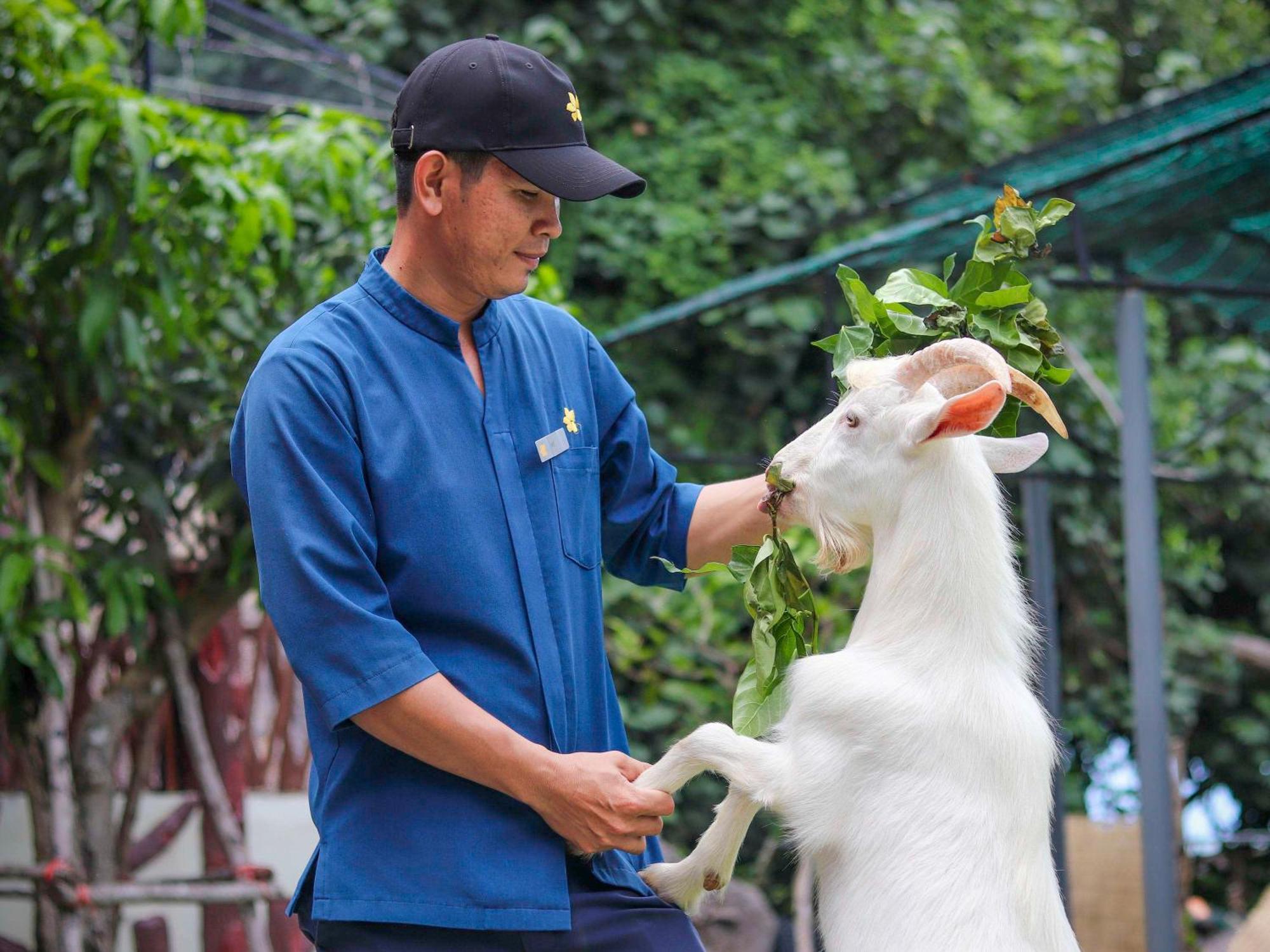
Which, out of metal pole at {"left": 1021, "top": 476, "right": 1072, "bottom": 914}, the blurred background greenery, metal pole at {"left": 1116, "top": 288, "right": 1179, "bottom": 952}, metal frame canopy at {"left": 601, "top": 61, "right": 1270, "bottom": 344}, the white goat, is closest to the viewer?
the white goat

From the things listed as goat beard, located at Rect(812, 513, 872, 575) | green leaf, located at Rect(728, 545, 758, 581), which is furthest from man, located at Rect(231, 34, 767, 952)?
goat beard, located at Rect(812, 513, 872, 575)

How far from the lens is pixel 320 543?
6.66 ft

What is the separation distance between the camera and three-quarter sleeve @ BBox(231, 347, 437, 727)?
6.61 ft

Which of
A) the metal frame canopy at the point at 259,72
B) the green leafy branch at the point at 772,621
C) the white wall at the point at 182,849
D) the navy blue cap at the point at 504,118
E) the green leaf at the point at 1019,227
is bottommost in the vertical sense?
the white wall at the point at 182,849

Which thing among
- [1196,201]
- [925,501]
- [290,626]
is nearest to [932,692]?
[925,501]

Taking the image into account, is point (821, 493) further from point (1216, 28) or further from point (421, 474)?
point (1216, 28)

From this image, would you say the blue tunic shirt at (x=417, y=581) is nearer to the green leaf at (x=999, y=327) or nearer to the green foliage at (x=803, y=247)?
the green leaf at (x=999, y=327)

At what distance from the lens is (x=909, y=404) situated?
85.4 inches

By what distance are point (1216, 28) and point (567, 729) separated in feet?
28.7

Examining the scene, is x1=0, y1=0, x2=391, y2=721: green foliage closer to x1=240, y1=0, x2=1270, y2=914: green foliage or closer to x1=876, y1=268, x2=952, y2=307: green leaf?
x1=876, y1=268, x2=952, y2=307: green leaf

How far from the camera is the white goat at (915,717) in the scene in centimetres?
199

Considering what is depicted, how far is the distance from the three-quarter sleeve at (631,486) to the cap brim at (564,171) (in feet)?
1.38

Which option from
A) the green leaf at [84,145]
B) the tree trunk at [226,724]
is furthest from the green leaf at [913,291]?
the tree trunk at [226,724]

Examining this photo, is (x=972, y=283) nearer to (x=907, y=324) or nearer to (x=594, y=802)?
(x=907, y=324)
